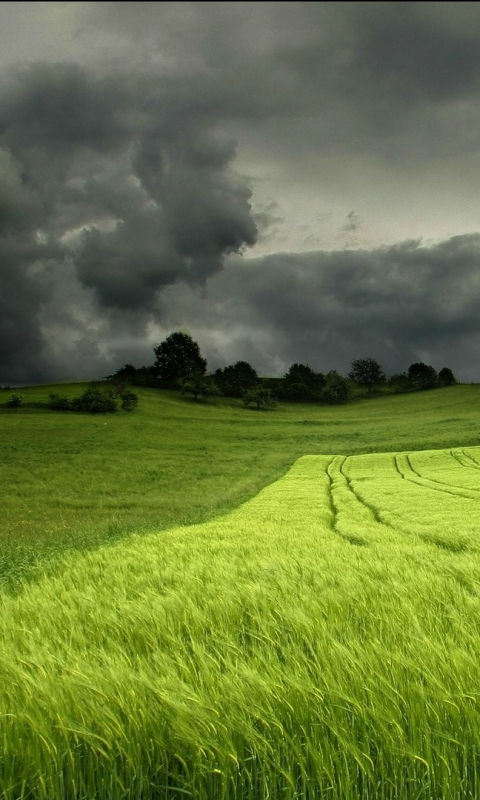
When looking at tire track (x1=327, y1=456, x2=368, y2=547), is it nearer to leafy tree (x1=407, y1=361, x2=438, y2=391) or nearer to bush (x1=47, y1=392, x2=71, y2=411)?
bush (x1=47, y1=392, x2=71, y2=411)

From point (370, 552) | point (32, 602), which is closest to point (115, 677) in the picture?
point (32, 602)

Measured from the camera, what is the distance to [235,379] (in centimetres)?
13125

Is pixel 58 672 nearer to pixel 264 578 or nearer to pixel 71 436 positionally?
pixel 264 578

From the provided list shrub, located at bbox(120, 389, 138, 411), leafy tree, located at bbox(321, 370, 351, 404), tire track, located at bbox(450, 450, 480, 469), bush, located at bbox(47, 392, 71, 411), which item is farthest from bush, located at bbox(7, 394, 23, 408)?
leafy tree, located at bbox(321, 370, 351, 404)

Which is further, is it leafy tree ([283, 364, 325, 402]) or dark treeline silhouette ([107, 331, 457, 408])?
leafy tree ([283, 364, 325, 402])

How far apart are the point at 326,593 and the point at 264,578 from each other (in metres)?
1.08

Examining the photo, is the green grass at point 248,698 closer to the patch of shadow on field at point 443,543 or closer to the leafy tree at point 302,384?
the patch of shadow on field at point 443,543

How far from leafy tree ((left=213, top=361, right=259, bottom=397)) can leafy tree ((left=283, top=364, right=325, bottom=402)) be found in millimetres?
9609

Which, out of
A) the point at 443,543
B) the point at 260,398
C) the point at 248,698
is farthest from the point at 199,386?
the point at 248,698

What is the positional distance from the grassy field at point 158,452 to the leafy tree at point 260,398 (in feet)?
11.0

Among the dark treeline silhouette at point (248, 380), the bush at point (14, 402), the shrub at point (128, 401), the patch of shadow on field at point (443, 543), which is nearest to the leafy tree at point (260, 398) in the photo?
the dark treeline silhouette at point (248, 380)

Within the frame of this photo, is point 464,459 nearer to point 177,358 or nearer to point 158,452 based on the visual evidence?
point 158,452

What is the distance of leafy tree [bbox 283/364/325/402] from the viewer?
5399 inches

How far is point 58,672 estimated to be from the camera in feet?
9.74
